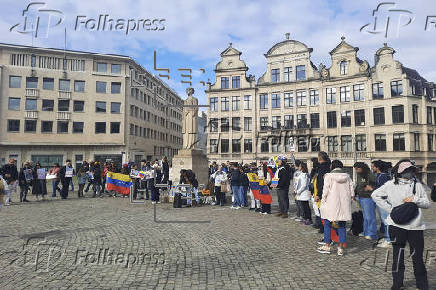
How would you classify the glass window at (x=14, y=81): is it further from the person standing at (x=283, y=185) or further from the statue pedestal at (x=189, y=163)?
the person standing at (x=283, y=185)

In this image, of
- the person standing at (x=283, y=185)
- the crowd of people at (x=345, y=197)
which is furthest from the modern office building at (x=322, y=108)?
the person standing at (x=283, y=185)

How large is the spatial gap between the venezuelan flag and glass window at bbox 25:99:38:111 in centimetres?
3302

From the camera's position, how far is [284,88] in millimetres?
40781

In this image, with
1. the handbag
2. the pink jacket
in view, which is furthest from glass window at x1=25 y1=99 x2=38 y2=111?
the handbag

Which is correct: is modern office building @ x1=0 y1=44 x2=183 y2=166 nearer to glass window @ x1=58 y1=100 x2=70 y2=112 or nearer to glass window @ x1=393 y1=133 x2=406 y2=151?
glass window @ x1=58 y1=100 x2=70 y2=112

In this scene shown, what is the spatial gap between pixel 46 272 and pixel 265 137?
37.9 m

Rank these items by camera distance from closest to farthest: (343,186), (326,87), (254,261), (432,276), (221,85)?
(432,276), (254,261), (343,186), (326,87), (221,85)

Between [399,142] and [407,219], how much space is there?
37.2 m

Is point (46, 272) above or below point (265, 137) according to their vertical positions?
below

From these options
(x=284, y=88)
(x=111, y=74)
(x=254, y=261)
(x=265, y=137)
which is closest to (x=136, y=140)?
(x=111, y=74)

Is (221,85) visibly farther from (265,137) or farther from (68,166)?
(68,166)

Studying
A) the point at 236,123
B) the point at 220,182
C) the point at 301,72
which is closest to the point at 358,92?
the point at 301,72

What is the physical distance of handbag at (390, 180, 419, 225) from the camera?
3812 millimetres

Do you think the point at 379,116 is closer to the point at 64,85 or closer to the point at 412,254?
the point at 412,254
